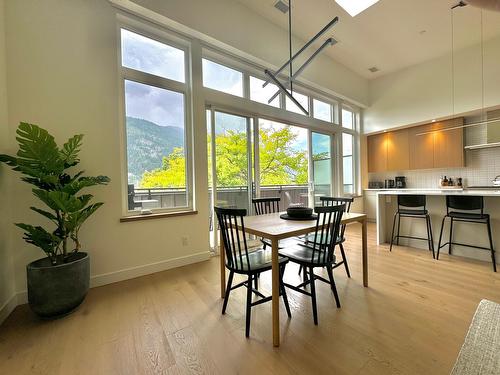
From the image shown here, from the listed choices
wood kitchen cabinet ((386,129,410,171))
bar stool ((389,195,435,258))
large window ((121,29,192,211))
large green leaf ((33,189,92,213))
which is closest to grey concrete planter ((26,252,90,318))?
large green leaf ((33,189,92,213))

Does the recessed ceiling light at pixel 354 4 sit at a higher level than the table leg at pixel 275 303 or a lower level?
higher

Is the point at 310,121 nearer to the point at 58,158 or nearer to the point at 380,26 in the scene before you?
the point at 380,26

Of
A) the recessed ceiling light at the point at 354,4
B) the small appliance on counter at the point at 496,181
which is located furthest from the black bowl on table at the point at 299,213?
the small appliance on counter at the point at 496,181

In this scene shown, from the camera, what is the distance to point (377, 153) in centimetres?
601

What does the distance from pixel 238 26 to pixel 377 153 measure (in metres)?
4.76

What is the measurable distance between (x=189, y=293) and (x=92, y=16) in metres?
3.23

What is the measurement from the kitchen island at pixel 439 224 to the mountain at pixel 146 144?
353 centimetres

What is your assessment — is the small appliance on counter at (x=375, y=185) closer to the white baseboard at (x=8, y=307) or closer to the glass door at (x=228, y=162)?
the glass door at (x=228, y=162)

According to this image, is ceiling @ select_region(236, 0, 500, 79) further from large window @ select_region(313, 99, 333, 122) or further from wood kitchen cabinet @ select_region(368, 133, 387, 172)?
wood kitchen cabinet @ select_region(368, 133, 387, 172)

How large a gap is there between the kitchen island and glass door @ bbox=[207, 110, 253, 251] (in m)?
2.36

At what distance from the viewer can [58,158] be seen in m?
1.89

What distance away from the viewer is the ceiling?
343 centimetres

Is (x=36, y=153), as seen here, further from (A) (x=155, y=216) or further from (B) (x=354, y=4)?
(B) (x=354, y=4)

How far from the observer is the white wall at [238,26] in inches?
112
